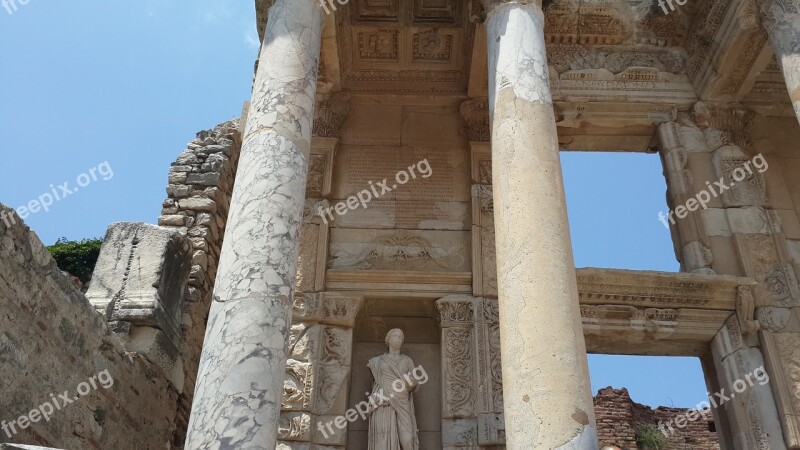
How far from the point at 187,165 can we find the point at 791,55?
310 inches

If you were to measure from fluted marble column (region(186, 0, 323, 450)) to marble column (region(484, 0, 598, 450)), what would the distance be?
69.3 inches

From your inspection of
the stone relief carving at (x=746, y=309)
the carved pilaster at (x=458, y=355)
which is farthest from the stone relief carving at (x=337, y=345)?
the stone relief carving at (x=746, y=309)

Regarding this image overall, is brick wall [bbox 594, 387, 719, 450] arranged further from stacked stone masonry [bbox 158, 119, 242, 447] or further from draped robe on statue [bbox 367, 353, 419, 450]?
stacked stone masonry [bbox 158, 119, 242, 447]

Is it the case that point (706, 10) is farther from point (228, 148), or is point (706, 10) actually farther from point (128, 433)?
point (128, 433)

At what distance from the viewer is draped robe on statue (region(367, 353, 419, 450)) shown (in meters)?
8.21

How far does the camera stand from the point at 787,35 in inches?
332

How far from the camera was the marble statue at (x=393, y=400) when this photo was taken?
8.22 meters

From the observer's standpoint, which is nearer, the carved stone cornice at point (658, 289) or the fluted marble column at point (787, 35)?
the fluted marble column at point (787, 35)

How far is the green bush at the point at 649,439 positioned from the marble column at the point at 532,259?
12.5 m

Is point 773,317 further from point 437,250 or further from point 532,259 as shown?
point 532,259

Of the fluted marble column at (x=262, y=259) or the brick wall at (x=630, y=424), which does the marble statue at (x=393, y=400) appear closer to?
the fluted marble column at (x=262, y=259)

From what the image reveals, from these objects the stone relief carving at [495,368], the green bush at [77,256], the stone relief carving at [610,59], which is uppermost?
the green bush at [77,256]

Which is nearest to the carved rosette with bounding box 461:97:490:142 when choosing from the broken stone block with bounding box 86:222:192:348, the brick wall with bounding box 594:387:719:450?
the broken stone block with bounding box 86:222:192:348

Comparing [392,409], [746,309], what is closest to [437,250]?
[392,409]
